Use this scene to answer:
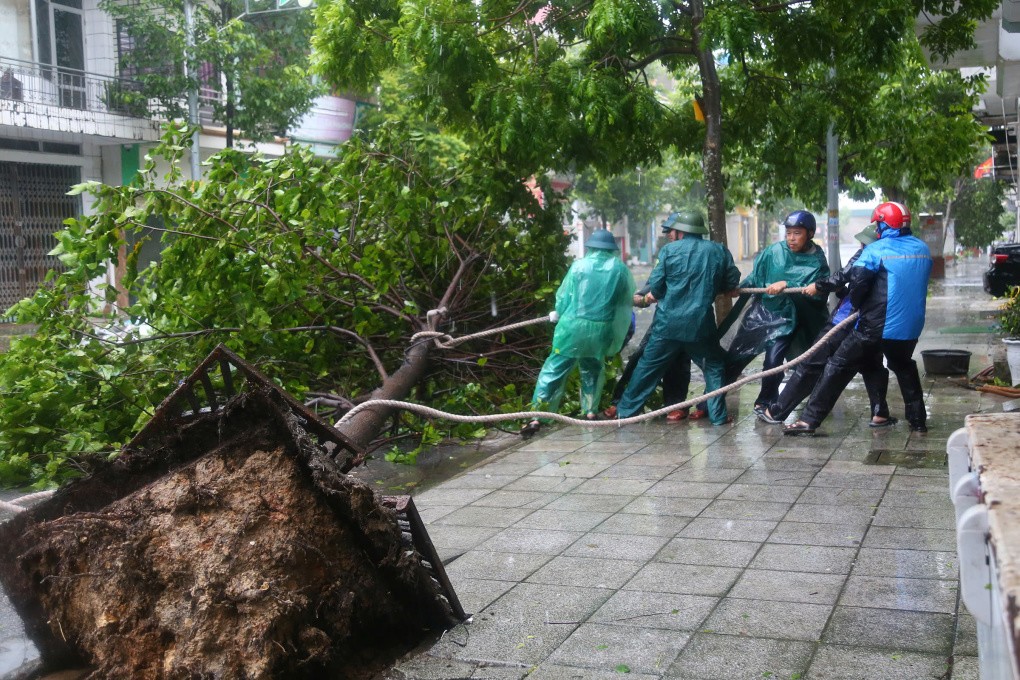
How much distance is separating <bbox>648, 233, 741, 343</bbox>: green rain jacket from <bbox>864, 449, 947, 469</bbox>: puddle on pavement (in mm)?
1861

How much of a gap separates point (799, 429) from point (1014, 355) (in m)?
2.52

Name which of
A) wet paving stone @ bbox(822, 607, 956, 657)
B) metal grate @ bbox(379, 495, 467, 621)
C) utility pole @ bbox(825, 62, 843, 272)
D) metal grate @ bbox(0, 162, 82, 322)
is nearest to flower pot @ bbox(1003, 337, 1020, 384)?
wet paving stone @ bbox(822, 607, 956, 657)

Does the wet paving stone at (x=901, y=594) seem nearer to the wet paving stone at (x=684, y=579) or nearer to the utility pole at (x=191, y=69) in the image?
the wet paving stone at (x=684, y=579)

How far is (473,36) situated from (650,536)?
18.1ft

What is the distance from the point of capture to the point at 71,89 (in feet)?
69.2

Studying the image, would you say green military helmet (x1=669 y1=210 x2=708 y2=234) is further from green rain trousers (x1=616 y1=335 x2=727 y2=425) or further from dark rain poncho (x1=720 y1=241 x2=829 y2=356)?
green rain trousers (x1=616 y1=335 x2=727 y2=425)

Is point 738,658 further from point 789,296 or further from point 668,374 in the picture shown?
point 668,374

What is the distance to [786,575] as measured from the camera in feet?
15.2

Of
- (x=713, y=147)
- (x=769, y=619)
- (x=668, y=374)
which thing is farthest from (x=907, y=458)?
(x=713, y=147)

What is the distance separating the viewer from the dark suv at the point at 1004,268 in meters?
20.4

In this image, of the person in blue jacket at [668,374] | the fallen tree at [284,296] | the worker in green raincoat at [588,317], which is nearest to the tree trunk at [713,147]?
the person in blue jacket at [668,374]

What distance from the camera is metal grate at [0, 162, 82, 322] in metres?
20.2

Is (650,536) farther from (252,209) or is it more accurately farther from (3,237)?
(3,237)

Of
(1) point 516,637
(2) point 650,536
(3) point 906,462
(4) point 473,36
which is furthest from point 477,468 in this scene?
(4) point 473,36
